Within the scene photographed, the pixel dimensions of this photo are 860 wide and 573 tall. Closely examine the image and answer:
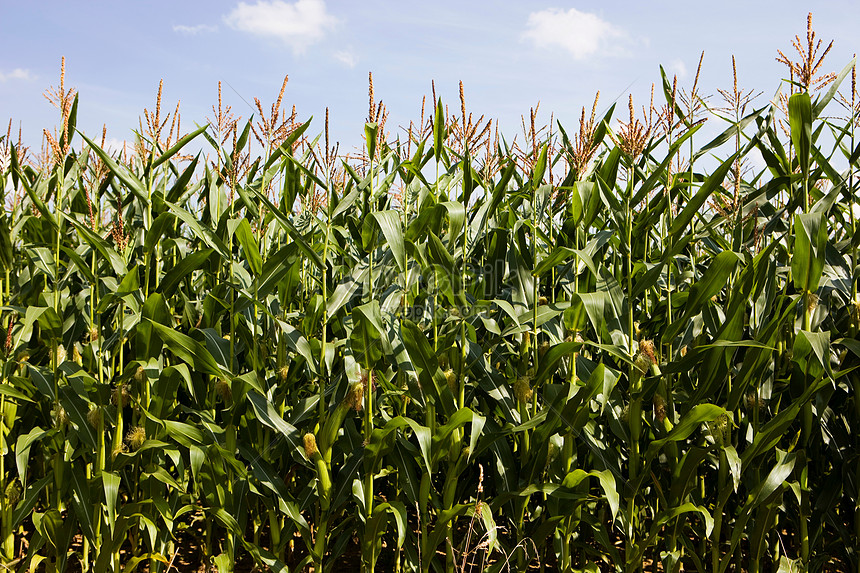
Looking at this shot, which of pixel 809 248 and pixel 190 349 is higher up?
pixel 809 248

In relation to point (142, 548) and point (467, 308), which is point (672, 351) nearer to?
point (467, 308)

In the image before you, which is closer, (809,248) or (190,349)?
(809,248)

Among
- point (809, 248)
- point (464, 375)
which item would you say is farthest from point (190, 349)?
point (809, 248)

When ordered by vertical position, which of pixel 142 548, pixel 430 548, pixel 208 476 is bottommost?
pixel 142 548

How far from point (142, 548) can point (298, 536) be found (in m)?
0.78

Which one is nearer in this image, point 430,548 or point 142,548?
point 430,548

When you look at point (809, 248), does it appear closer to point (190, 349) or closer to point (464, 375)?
point (464, 375)

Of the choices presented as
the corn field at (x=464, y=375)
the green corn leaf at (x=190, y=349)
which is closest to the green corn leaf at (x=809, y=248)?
the corn field at (x=464, y=375)

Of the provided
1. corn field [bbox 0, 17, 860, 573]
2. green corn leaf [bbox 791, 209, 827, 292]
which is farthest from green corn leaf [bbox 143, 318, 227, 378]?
green corn leaf [bbox 791, 209, 827, 292]

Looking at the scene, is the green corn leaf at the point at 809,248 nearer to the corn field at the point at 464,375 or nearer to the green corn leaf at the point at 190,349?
the corn field at the point at 464,375

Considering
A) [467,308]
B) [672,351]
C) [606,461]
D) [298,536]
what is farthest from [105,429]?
→ [672,351]

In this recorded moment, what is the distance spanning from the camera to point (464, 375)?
2441mm

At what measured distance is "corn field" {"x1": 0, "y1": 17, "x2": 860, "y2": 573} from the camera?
236cm

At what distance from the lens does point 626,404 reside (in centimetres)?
262
